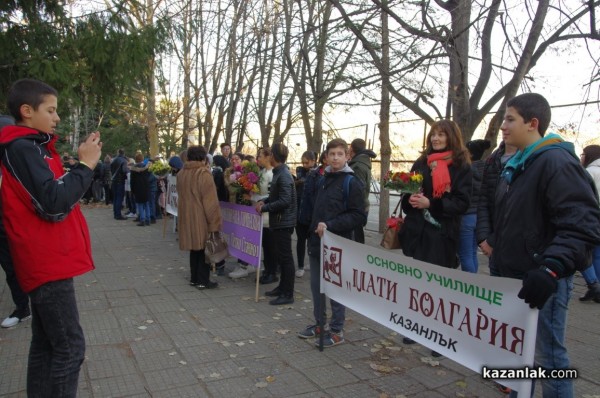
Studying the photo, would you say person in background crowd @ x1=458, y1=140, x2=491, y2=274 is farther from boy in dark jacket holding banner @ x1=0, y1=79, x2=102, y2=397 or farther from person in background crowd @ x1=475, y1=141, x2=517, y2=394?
boy in dark jacket holding banner @ x1=0, y1=79, x2=102, y2=397

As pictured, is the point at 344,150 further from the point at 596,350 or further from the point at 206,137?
the point at 206,137

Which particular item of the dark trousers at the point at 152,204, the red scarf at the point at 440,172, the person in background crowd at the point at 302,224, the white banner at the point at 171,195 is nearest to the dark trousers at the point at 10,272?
the person in background crowd at the point at 302,224

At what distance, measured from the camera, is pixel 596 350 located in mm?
4309

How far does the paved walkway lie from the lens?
349 cm

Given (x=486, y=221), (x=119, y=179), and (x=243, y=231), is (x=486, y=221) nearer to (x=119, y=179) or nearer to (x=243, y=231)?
(x=243, y=231)

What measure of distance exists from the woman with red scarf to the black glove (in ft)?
5.56

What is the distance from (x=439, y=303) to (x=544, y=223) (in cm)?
86

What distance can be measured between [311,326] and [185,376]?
143 cm

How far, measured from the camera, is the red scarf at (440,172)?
12.9 feet

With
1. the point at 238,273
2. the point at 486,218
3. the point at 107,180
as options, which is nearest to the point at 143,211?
the point at 238,273

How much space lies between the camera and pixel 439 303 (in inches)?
118

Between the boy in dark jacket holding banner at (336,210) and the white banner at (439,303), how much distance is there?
207mm

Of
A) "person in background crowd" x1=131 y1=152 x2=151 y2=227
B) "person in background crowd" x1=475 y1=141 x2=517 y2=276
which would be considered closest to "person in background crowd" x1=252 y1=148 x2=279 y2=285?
"person in background crowd" x1=475 y1=141 x2=517 y2=276

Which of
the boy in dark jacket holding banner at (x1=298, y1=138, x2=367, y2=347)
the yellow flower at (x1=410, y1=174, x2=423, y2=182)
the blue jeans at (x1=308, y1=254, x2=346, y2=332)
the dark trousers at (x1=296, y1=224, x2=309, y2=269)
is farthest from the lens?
the dark trousers at (x1=296, y1=224, x2=309, y2=269)
